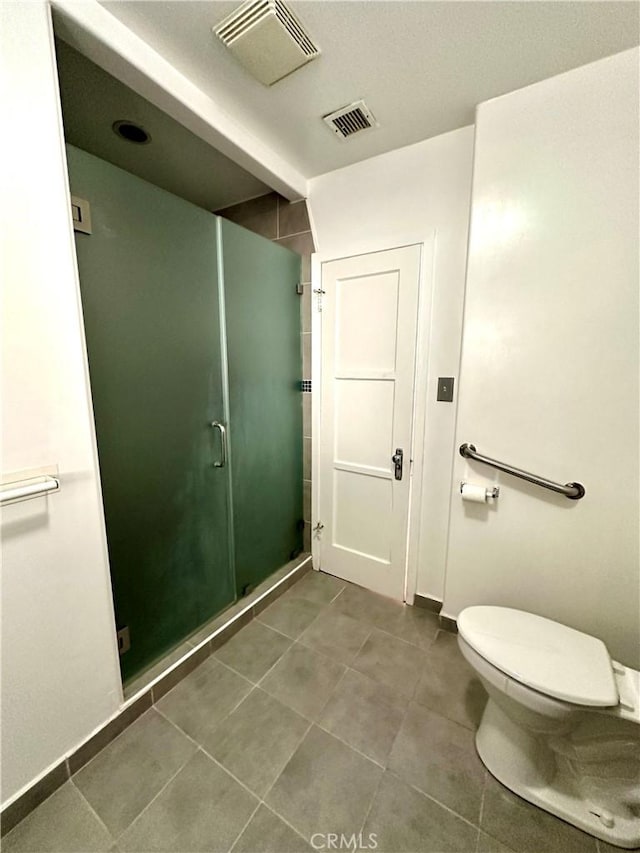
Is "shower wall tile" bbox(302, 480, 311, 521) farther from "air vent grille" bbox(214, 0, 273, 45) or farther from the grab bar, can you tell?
"air vent grille" bbox(214, 0, 273, 45)

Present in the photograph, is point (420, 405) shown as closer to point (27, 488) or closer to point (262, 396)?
point (262, 396)

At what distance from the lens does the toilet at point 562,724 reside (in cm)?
92

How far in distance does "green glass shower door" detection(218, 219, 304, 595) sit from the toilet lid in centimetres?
119

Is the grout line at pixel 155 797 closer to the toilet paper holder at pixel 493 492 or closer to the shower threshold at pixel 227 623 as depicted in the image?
the shower threshold at pixel 227 623

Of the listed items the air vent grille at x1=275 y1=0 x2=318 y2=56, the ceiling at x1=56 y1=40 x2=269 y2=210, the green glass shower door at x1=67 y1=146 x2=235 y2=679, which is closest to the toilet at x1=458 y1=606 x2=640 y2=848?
the green glass shower door at x1=67 y1=146 x2=235 y2=679

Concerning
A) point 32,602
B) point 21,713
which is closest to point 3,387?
point 32,602

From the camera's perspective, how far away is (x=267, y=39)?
3.48ft

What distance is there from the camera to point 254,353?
5.81 feet

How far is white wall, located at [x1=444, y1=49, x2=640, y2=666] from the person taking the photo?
114cm

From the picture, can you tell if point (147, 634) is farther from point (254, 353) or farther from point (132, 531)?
point (254, 353)

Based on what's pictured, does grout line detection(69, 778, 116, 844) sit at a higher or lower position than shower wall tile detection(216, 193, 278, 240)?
lower

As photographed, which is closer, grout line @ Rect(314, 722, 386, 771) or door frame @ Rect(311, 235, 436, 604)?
grout line @ Rect(314, 722, 386, 771)

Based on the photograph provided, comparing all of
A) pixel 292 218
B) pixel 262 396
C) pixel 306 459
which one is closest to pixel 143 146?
pixel 292 218

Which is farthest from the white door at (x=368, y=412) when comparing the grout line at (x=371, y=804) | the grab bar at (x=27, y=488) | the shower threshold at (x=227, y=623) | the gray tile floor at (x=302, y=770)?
the grab bar at (x=27, y=488)
